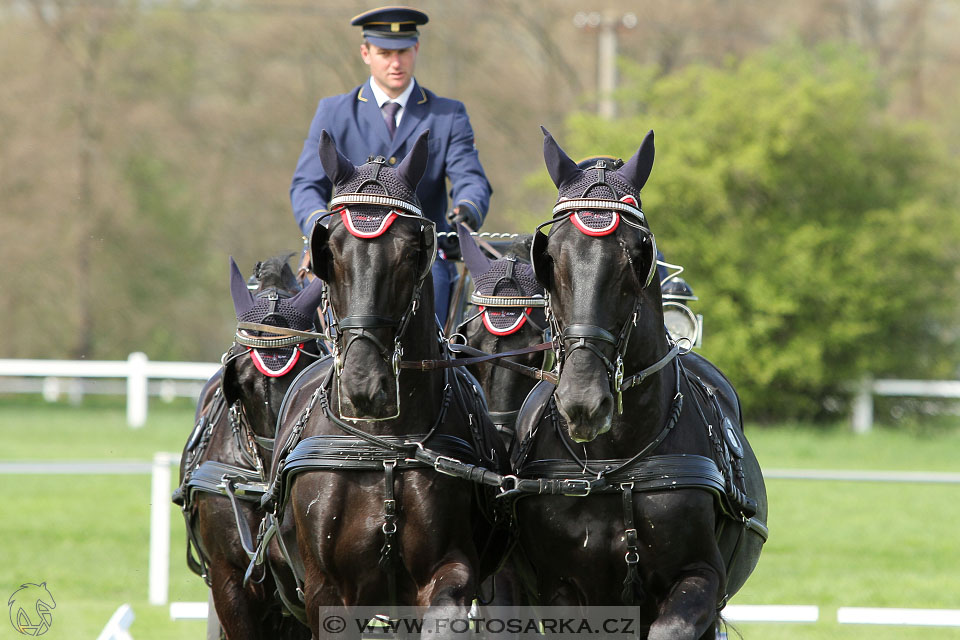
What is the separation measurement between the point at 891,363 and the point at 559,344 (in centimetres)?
1736

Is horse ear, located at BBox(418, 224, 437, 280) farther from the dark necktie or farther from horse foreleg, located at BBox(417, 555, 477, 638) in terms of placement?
the dark necktie

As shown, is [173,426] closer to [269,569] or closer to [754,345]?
[754,345]

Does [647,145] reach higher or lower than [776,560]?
higher

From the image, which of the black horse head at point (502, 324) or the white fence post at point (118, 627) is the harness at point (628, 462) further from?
the white fence post at point (118, 627)

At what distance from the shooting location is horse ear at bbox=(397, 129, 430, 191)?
12.6ft

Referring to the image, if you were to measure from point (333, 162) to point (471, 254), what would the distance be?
1.52 metres

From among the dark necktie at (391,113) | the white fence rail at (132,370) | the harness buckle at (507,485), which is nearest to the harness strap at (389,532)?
the harness buckle at (507,485)

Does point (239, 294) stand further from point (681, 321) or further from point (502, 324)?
point (681, 321)

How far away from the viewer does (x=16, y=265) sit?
28719mm


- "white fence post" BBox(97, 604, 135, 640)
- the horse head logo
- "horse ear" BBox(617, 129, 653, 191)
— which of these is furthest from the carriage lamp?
the horse head logo

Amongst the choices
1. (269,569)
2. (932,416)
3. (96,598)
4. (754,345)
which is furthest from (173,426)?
Answer: (269,569)

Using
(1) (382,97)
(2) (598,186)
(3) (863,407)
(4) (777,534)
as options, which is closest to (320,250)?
(2) (598,186)

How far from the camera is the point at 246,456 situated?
4.82 metres

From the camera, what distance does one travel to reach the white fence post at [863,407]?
65.0 feet
